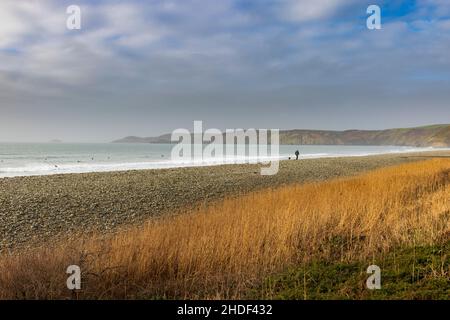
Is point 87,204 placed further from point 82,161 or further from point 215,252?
point 82,161

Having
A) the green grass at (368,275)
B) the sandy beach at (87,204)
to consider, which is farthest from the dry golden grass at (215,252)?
the sandy beach at (87,204)

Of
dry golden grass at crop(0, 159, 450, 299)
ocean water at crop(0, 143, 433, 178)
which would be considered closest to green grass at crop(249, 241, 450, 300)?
dry golden grass at crop(0, 159, 450, 299)

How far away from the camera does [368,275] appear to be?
206 inches

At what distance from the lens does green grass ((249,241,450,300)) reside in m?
4.63

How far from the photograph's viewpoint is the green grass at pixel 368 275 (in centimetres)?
463

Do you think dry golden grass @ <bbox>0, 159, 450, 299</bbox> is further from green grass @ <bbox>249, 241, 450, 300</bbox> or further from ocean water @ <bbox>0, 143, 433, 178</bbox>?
ocean water @ <bbox>0, 143, 433, 178</bbox>

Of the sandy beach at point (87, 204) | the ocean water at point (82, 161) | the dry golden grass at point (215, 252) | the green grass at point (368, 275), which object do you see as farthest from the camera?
the ocean water at point (82, 161)

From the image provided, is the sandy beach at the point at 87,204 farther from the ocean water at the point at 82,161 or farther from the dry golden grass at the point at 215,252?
the ocean water at the point at 82,161

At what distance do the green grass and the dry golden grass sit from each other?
353 millimetres

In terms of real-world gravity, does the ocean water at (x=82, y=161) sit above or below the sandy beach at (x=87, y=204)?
above

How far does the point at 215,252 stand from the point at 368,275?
2.46m

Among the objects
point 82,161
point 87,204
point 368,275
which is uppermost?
point 82,161

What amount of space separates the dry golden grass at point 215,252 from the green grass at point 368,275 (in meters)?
0.35

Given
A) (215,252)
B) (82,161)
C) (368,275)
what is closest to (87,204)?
(215,252)
